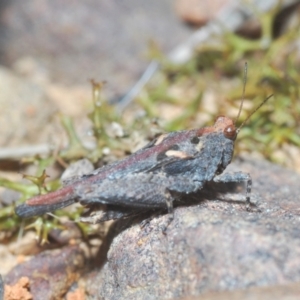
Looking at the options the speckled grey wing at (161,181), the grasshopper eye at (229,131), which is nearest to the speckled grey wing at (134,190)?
the speckled grey wing at (161,181)

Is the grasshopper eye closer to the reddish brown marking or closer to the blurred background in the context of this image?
the reddish brown marking

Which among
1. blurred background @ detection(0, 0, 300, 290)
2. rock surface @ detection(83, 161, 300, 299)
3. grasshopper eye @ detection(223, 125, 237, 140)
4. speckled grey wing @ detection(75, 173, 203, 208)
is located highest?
blurred background @ detection(0, 0, 300, 290)

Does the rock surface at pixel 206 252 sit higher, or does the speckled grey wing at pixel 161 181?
the speckled grey wing at pixel 161 181

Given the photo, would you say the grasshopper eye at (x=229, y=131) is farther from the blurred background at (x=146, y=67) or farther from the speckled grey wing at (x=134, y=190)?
the blurred background at (x=146, y=67)

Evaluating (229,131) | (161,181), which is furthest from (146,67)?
(161,181)

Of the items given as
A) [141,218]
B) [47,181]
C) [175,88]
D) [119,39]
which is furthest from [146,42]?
[141,218]

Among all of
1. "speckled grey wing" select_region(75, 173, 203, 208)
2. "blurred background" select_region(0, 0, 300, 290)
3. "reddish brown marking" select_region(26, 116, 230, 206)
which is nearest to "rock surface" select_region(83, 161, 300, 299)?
"speckled grey wing" select_region(75, 173, 203, 208)

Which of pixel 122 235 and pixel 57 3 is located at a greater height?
pixel 57 3

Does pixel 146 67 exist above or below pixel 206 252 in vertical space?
→ above

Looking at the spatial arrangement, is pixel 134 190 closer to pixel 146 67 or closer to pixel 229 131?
pixel 229 131

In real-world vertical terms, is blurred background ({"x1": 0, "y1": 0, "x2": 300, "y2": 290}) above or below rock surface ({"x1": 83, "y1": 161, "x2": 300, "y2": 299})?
above

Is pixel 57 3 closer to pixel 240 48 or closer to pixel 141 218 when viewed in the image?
pixel 240 48
